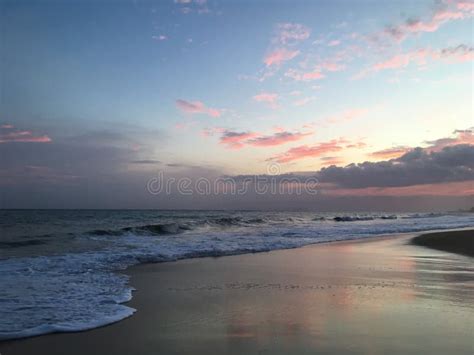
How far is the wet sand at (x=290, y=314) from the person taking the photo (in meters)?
5.51

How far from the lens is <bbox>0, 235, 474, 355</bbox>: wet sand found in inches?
217

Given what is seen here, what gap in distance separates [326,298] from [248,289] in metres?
1.91

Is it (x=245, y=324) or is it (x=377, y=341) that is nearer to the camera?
(x=377, y=341)

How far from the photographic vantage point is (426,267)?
12.2 metres

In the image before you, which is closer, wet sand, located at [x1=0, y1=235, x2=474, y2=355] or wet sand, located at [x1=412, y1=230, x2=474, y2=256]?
wet sand, located at [x1=0, y1=235, x2=474, y2=355]

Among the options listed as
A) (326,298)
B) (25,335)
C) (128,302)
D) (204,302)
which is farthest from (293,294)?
(25,335)

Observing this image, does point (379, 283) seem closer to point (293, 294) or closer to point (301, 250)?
point (293, 294)

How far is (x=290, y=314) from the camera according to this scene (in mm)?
7004

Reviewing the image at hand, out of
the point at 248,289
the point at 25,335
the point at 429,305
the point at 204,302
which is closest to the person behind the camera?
the point at 25,335

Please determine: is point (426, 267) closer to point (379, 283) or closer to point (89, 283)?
point (379, 283)

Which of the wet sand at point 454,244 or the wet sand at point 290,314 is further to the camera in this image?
the wet sand at point 454,244

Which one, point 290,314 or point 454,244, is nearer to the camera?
point 290,314

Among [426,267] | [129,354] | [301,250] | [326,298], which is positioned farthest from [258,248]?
[129,354]

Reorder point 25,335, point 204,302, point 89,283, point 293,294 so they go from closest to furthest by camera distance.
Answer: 1. point 25,335
2. point 204,302
3. point 293,294
4. point 89,283
